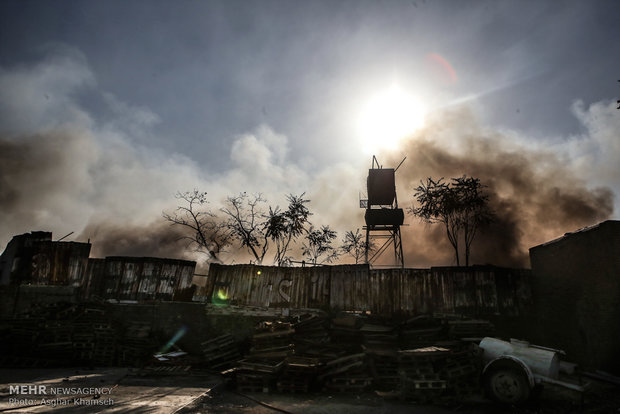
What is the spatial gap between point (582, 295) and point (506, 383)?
6.66 meters

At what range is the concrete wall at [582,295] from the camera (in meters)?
10.8

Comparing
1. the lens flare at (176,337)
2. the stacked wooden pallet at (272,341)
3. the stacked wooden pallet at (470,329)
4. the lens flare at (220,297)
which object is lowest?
the lens flare at (176,337)

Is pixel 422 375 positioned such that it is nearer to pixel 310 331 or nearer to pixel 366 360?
pixel 366 360

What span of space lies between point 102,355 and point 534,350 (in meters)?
15.8

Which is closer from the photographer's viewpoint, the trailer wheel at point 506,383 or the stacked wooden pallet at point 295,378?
the trailer wheel at point 506,383

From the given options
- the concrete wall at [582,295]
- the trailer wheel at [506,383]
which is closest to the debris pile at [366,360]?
the trailer wheel at [506,383]

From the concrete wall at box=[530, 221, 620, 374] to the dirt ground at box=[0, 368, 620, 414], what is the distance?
6.70ft

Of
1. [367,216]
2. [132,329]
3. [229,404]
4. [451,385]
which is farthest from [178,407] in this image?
[367,216]

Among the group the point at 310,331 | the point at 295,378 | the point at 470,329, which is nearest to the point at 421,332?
the point at 470,329

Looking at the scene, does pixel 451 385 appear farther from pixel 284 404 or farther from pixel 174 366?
pixel 174 366

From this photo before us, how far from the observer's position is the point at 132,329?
50.1 ft

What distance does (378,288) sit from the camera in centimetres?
1622

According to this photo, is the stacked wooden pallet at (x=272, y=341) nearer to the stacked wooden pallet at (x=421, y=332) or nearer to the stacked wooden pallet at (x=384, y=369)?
the stacked wooden pallet at (x=384, y=369)

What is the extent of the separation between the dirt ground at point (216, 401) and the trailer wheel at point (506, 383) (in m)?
0.23
